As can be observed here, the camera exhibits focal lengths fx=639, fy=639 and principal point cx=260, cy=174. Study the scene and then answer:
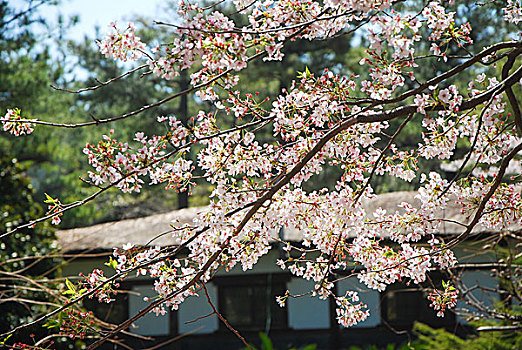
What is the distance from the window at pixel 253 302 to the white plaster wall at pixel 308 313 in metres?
0.11

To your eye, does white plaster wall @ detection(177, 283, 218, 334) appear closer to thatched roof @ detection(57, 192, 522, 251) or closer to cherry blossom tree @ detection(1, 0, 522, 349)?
thatched roof @ detection(57, 192, 522, 251)

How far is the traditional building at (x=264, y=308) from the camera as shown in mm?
7777

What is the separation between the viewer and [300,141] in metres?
2.52

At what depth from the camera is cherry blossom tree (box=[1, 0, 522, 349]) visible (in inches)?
84.0

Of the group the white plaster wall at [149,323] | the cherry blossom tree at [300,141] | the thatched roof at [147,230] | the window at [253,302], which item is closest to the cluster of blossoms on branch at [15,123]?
the cherry blossom tree at [300,141]

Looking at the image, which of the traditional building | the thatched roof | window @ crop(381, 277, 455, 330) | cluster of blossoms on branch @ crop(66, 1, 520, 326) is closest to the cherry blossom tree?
cluster of blossoms on branch @ crop(66, 1, 520, 326)

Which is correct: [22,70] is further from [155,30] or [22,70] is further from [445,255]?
[445,255]

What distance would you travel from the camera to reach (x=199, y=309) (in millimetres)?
8273

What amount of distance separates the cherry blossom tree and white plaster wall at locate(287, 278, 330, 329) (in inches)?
209

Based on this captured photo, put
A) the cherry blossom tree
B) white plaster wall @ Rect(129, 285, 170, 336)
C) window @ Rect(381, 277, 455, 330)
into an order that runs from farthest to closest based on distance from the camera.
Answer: white plaster wall @ Rect(129, 285, 170, 336)
window @ Rect(381, 277, 455, 330)
the cherry blossom tree

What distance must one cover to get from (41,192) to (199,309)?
8710mm

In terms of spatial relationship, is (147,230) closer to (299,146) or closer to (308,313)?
(308,313)

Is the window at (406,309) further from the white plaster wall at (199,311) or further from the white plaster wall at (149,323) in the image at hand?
the white plaster wall at (149,323)

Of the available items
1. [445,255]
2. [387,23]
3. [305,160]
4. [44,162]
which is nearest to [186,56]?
[305,160]
